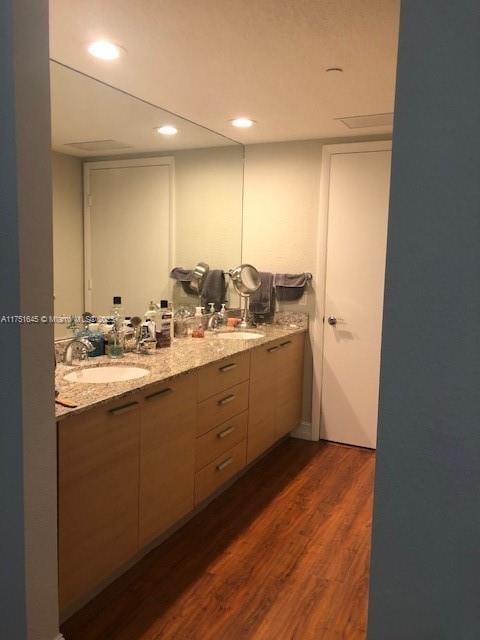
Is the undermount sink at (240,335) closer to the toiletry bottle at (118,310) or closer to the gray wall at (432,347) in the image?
the toiletry bottle at (118,310)

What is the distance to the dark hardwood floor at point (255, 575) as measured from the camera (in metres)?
1.99

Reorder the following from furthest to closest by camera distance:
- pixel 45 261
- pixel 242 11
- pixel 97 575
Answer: pixel 97 575 → pixel 242 11 → pixel 45 261

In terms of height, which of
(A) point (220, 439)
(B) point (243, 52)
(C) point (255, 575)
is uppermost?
(B) point (243, 52)

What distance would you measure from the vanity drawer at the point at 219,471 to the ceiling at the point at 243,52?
6.30ft

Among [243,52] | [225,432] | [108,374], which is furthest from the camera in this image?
[225,432]

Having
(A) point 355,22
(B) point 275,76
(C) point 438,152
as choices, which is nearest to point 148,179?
(B) point 275,76

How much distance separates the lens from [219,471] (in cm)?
290

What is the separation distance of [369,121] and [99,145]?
1611mm

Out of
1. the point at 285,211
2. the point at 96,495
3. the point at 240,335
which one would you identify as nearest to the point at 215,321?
the point at 240,335

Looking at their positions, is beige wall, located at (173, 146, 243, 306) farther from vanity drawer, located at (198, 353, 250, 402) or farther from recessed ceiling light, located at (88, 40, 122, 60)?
recessed ceiling light, located at (88, 40, 122, 60)

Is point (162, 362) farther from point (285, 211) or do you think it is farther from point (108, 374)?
point (285, 211)

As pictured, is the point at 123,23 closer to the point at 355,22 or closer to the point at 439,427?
the point at 355,22

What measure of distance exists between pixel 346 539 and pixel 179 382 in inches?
45.7

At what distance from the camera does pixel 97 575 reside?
200cm
